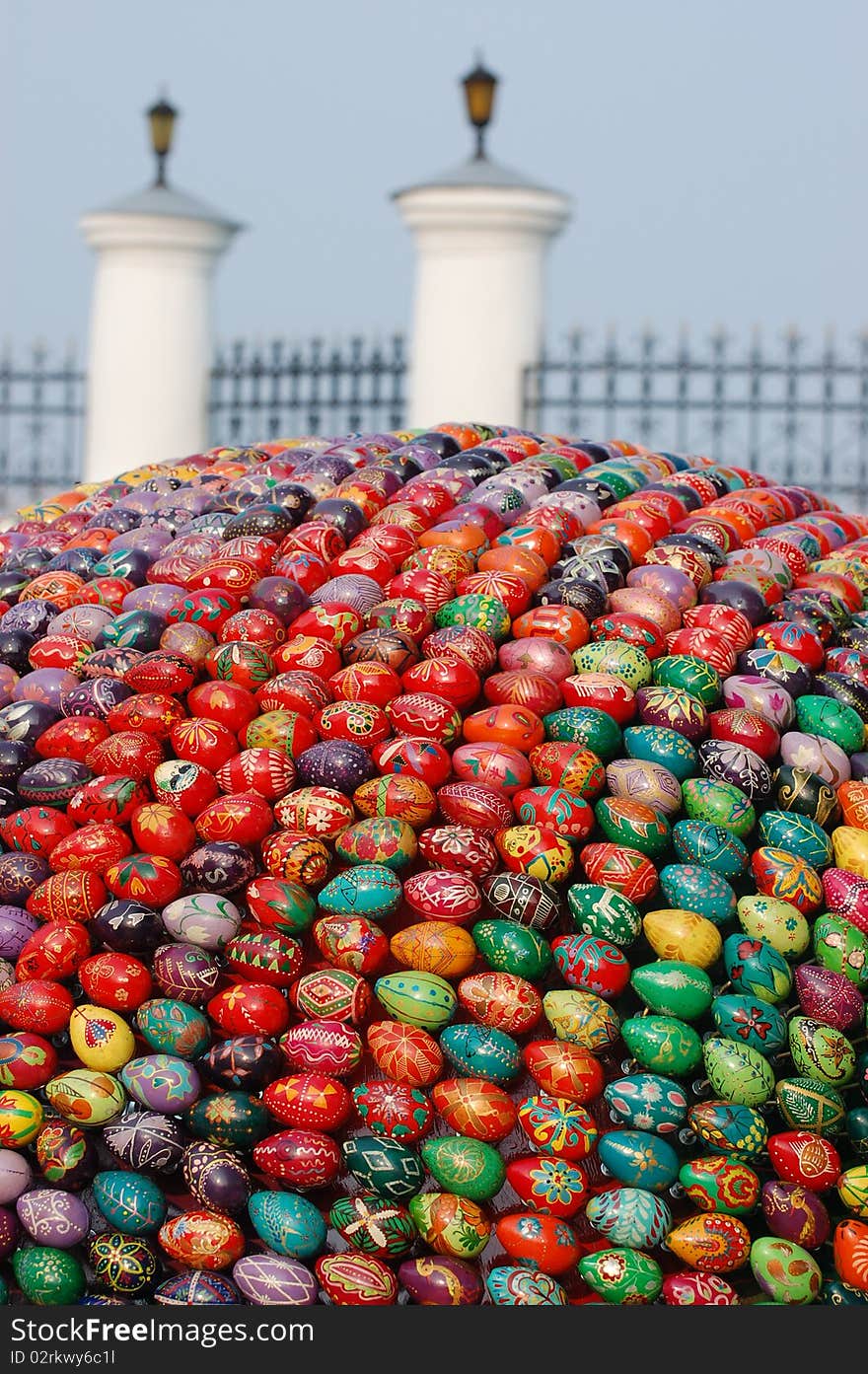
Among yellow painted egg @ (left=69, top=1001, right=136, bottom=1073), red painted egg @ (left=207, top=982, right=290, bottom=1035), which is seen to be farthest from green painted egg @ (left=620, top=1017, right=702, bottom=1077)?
yellow painted egg @ (left=69, top=1001, right=136, bottom=1073)

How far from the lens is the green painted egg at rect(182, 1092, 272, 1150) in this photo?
2082 mm

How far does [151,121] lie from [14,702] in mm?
11877

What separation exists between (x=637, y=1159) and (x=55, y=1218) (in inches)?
30.3

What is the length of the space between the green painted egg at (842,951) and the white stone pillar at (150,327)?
11.3 meters

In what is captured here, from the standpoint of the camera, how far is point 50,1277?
2.04m

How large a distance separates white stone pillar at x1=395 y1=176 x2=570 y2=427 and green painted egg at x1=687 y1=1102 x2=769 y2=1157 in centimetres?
964

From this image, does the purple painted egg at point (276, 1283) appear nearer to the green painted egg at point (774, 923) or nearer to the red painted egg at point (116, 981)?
the red painted egg at point (116, 981)

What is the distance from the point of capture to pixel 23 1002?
2.19 m

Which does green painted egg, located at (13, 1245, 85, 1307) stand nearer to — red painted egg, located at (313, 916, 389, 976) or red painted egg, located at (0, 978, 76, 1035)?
red painted egg, located at (0, 978, 76, 1035)

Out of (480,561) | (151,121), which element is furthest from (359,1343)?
(151,121)

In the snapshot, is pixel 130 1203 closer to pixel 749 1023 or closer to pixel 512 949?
pixel 512 949

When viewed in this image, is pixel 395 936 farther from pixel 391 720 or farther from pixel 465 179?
pixel 465 179

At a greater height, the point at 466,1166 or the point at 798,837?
the point at 798,837

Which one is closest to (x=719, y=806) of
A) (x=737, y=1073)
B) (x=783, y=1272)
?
(x=737, y=1073)
